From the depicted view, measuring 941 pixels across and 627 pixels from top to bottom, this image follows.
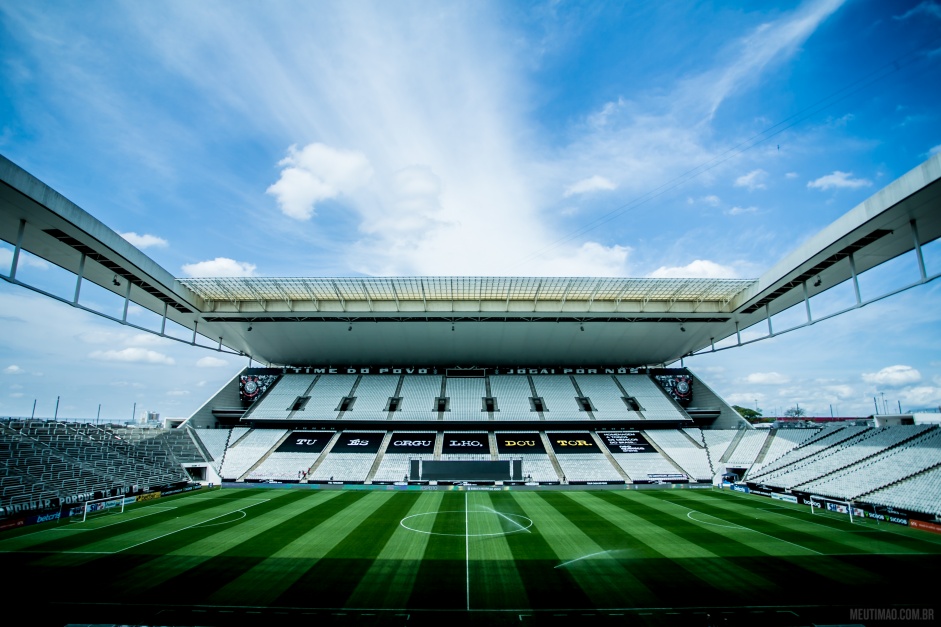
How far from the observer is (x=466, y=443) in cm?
3694

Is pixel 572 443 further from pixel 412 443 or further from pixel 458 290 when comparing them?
pixel 458 290

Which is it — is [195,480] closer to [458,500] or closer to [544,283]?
[458,500]

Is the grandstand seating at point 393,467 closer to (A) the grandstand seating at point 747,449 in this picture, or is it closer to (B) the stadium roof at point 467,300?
(B) the stadium roof at point 467,300

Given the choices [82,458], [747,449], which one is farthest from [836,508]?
[82,458]

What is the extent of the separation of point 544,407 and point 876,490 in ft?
73.1

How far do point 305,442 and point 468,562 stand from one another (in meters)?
27.3

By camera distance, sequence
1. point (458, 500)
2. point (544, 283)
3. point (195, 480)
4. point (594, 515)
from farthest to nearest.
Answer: point (195, 480) → point (544, 283) → point (458, 500) → point (594, 515)

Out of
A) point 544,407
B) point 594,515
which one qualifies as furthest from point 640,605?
point 544,407

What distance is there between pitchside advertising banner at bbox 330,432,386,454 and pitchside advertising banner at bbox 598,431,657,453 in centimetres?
1956

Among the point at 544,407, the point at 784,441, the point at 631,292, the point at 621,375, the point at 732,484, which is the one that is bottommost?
the point at 732,484

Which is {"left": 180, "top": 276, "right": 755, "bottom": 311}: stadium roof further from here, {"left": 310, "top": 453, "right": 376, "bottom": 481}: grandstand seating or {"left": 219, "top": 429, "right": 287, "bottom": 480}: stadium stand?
{"left": 219, "top": 429, "right": 287, "bottom": 480}: stadium stand

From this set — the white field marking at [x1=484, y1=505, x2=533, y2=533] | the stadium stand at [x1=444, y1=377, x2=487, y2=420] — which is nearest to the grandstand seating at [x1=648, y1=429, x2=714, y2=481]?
the stadium stand at [x1=444, y1=377, x2=487, y2=420]

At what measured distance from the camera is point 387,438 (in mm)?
38094

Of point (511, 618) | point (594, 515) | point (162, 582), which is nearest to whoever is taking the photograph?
point (511, 618)
